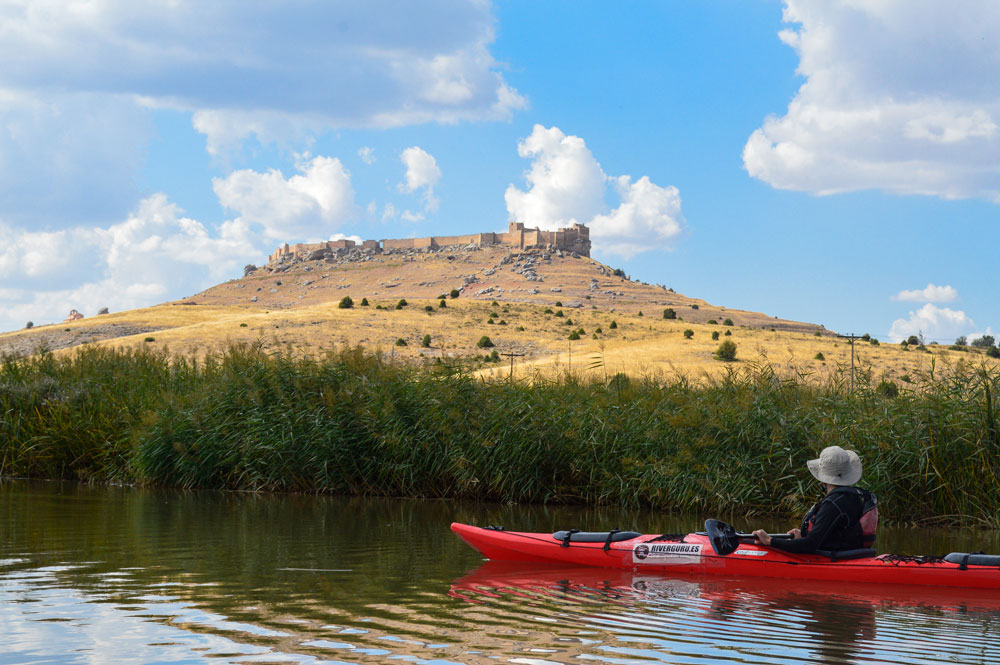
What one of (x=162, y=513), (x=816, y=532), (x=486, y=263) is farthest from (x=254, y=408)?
(x=486, y=263)

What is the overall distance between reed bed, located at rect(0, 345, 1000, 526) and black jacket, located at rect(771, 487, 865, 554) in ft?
12.3

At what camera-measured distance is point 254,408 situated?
51.9 feet

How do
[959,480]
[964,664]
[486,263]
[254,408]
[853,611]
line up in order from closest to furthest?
1. [964,664]
2. [853,611]
3. [959,480]
4. [254,408]
5. [486,263]

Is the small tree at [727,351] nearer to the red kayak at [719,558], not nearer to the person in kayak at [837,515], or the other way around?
the red kayak at [719,558]

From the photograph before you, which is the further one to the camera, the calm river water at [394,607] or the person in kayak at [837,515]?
the person in kayak at [837,515]

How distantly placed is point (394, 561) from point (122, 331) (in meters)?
81.1

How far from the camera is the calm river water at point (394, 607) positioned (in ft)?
19.6

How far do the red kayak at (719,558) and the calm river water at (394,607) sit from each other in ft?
0.50

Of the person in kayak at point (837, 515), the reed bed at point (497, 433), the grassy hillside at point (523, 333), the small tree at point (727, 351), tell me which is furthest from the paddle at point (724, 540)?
the small tree at point (727, 351)

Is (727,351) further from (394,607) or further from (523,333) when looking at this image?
(394,607)

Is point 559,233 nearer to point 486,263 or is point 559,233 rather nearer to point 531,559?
point 486,263

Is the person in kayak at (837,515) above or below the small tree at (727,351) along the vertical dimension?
below

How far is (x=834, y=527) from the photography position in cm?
862

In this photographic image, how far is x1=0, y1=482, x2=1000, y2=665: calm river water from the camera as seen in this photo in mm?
5988
